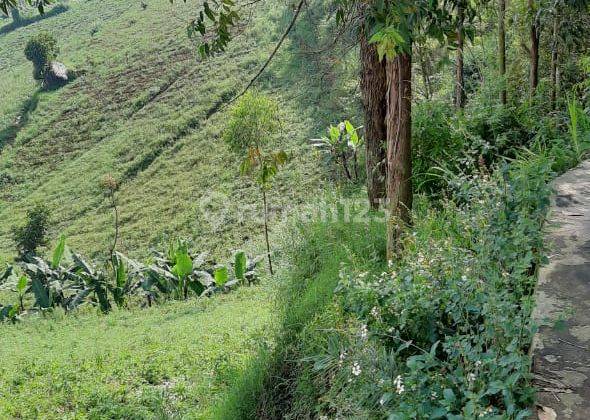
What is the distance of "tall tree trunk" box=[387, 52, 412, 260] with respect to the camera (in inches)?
166

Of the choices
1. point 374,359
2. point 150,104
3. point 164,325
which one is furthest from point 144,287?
point 150,104

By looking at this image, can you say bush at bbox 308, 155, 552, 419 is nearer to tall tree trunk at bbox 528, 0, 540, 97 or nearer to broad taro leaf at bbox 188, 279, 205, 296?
tall tree trunk at bbox 528, 0, 540, 97

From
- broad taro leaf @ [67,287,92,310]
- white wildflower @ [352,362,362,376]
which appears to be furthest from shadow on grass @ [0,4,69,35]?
white wildflower @ [352,362,362,376]

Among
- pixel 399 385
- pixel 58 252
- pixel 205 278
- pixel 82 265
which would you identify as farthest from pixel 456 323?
pixel 58 252

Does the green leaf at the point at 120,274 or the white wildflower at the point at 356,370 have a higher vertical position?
the white wildflower at the point at 356,370

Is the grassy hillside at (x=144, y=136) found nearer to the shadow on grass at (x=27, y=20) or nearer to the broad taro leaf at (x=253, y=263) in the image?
the broad taro leaf at (x=253, y=263)

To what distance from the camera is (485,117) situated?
20.4ft

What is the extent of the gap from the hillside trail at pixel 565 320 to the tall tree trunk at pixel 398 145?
100cm

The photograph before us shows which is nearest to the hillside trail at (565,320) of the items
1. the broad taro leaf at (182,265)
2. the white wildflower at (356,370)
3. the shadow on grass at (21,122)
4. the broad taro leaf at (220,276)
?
the white wildflower at (356,370)

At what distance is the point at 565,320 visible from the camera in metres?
2.67

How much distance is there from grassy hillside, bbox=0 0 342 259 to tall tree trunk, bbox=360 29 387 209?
11.9 metres

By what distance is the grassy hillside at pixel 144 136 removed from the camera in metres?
21.5

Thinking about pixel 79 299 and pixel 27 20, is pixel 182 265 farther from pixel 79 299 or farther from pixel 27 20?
pixel 27 20

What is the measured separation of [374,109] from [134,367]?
3633 millimetres
